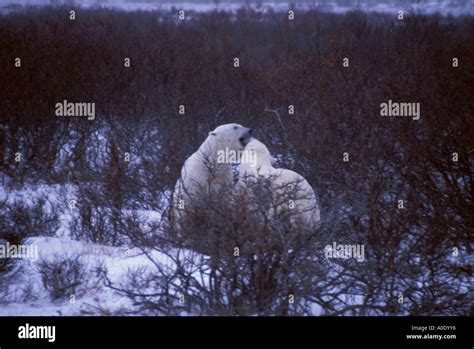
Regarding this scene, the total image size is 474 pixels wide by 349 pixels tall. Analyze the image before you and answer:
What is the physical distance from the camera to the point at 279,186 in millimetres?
3584

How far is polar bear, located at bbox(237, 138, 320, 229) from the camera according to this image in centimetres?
346

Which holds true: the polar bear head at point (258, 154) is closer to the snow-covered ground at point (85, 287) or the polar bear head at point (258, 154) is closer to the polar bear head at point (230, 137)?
the polar bear head at point (230, 137)

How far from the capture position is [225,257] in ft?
10.8

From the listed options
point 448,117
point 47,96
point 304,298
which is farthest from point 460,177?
point 47,96

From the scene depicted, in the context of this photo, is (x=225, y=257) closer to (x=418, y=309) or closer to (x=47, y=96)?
(x=418, y=309)

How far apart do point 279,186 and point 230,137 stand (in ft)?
6.24

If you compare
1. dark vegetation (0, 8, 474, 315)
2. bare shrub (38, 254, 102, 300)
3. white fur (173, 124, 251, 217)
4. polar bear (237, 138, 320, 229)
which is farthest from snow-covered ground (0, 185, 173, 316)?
polar bear (237, 138, 320, 229)

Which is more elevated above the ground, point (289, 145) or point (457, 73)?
point (457, 73)

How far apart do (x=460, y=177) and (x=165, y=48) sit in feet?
18.8

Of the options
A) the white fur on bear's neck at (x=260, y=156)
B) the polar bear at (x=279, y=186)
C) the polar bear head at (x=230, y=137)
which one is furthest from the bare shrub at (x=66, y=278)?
the polar bear head at (x=230, y=137)

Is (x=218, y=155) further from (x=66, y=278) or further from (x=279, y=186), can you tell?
(x=66, y=278)

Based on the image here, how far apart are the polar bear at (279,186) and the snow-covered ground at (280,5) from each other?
7632 mm

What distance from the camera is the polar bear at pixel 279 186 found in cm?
346

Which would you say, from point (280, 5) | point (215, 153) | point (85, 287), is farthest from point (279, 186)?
point (280, 5)
